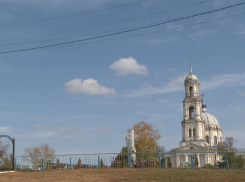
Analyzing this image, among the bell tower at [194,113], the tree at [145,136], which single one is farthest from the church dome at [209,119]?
the tree at [145,136]

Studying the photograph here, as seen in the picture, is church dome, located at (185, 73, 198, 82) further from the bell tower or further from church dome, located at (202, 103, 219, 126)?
church dome, located at (202, 103, 219, 126)

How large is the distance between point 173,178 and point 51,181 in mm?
7304

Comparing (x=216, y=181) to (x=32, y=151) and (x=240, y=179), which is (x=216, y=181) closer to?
(x=240, y=179)

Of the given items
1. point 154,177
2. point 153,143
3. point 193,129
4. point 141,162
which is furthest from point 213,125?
point 154,177

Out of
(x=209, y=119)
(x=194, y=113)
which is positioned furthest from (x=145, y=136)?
(x=209, y=119)

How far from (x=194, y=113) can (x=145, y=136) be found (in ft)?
71.6

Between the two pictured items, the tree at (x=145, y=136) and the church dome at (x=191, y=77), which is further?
the church dome at (x=191, y=77)

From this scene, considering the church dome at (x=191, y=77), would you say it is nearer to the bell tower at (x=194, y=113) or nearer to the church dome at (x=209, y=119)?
the bell tower at (x=194, y=113)

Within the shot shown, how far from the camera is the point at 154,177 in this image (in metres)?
21.6

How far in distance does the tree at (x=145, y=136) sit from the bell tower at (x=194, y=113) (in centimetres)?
1715

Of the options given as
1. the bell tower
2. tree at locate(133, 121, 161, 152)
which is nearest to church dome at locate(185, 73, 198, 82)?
the bell tower

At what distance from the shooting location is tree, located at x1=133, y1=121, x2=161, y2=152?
65.7 metres

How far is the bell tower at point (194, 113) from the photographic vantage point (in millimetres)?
82562

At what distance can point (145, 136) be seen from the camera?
218 ft
